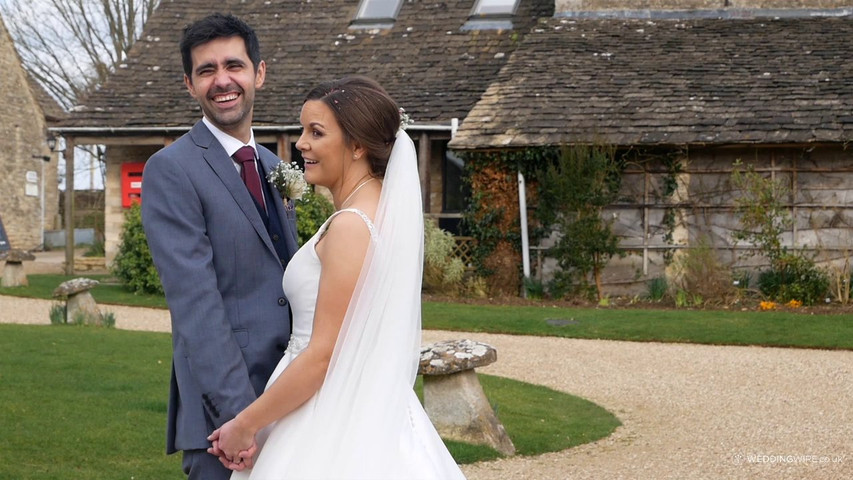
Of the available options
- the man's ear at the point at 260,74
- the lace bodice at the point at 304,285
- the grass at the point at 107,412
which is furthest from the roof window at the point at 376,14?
the lace bodice at the point at 304,285

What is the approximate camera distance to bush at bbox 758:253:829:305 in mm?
14055

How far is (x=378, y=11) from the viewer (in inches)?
792

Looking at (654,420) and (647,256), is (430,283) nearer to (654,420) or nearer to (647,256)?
(647,256)

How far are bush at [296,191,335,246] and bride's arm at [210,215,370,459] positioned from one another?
39.8 feet

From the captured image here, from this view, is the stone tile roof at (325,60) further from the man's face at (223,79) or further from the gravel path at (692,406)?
the man's face at (223,79)

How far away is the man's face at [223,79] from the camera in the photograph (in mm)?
3055

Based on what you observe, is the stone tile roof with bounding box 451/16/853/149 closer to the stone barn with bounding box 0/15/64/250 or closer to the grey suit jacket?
the grey suit jacket

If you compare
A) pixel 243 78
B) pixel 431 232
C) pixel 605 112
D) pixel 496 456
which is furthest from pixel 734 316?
pixel 243 78

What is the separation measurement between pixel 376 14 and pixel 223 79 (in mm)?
17487

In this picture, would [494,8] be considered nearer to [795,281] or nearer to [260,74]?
[795,281]

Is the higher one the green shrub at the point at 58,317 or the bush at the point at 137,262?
the bush at the point at 137,262

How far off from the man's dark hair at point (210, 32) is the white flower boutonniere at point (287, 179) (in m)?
0.35

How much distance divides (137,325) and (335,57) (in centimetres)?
831

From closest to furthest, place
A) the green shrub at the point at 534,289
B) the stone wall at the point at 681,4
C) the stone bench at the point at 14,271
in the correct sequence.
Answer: the green shrub at the point at 534,289
the stone bench at the point at 14,271
the stone wall at the point at 681,4
